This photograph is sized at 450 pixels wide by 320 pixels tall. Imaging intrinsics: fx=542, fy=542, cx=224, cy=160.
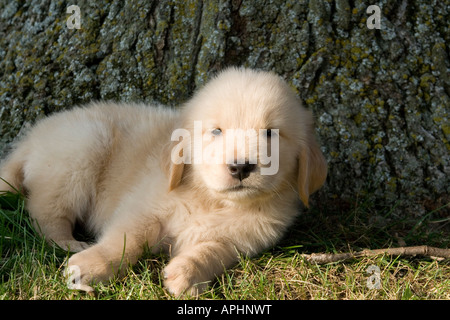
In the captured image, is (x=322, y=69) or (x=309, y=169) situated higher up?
(x=322, y=69)

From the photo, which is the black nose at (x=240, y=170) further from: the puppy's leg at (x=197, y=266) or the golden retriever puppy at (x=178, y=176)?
the puppy's leg at (x=197, y=266)

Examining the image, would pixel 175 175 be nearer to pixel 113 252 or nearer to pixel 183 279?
pixel 113 252

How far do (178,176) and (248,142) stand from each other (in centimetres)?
58

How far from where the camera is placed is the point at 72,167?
11.8ft

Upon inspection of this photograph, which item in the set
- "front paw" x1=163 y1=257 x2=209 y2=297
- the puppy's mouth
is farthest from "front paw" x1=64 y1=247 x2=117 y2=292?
the puppy's mouth

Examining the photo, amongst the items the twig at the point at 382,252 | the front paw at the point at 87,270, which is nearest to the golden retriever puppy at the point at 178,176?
the front paw at the point at 87,270

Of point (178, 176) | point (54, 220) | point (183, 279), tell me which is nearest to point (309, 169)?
point (178, 176)

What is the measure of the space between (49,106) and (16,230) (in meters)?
1.24

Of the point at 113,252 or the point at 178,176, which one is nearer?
the point at 113,252

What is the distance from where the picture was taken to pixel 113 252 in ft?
9.63

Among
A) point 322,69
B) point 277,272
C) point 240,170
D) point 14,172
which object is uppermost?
point 322,69

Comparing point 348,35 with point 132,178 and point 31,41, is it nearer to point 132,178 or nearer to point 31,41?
point 132,178

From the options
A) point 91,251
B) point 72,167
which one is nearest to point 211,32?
point 72,167

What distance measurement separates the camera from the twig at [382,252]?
3080 millimetres
